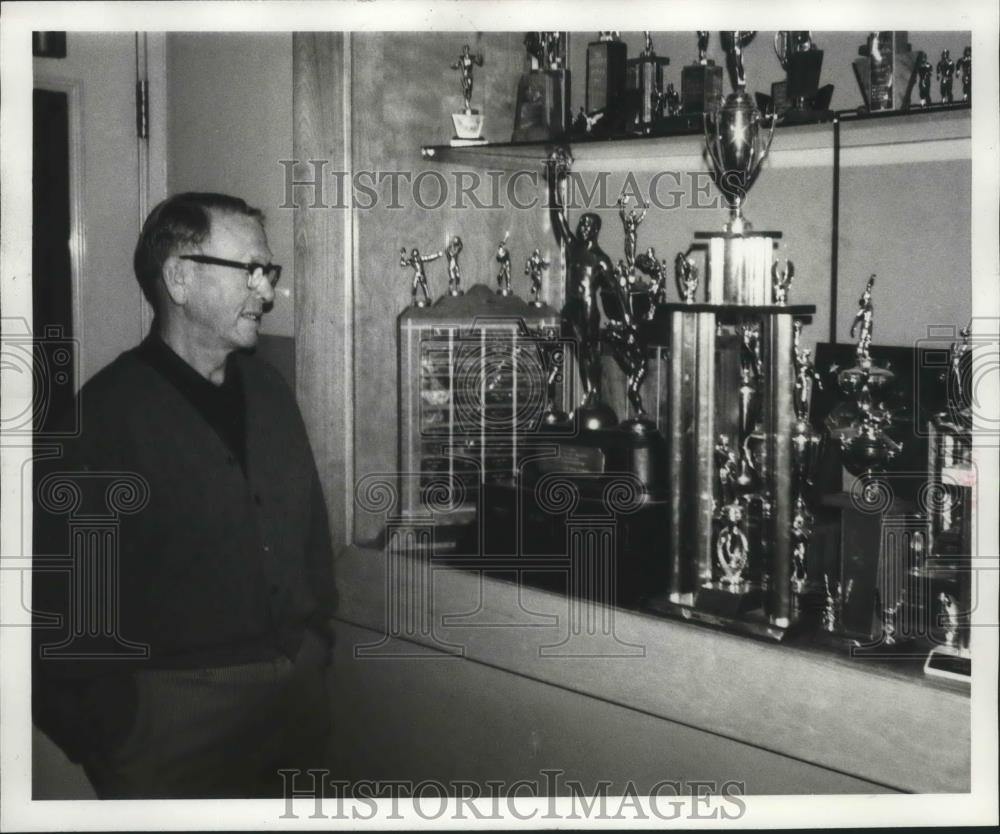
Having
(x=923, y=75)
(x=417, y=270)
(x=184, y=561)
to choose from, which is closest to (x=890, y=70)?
(x=923, y=75)

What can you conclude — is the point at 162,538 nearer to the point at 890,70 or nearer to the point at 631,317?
the point at 631,317

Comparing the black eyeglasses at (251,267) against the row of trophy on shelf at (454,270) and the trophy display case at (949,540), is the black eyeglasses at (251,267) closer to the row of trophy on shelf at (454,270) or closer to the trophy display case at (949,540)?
the row of trophy on shelf at (454,270)

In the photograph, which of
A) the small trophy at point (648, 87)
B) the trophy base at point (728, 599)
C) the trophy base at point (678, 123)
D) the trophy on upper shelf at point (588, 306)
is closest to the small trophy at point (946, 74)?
the trophy base at point (678, 123)

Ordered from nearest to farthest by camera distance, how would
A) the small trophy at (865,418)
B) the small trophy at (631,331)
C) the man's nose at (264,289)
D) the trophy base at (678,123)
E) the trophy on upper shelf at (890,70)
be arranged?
the small trophy at (865,418), the trophy on upper shelf at (890,70), the trophy base at (678,123), the small trophy at (631,331), the man's nose at (264,289)

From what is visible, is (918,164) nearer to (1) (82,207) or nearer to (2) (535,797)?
(2) (535,797)

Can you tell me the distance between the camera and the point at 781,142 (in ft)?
6.37

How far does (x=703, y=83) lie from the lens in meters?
1.95

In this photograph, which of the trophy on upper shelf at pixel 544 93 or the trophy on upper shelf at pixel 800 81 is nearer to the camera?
the trophy on upper shelf at pixel 800 81

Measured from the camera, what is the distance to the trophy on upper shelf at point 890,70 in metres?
1.73

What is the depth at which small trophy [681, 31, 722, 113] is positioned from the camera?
1946mm

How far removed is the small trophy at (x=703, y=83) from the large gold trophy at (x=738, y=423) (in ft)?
0.38

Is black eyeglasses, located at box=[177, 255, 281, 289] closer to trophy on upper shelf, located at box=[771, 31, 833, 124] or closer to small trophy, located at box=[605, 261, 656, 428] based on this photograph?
small trophy, located at box=[605, 261, 656, 428]

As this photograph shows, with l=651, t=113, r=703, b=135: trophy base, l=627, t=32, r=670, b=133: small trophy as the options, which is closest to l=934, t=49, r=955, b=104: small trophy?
l=651, t=113, r=703, b=135: trophy base

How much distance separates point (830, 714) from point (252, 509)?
43.0 inches
